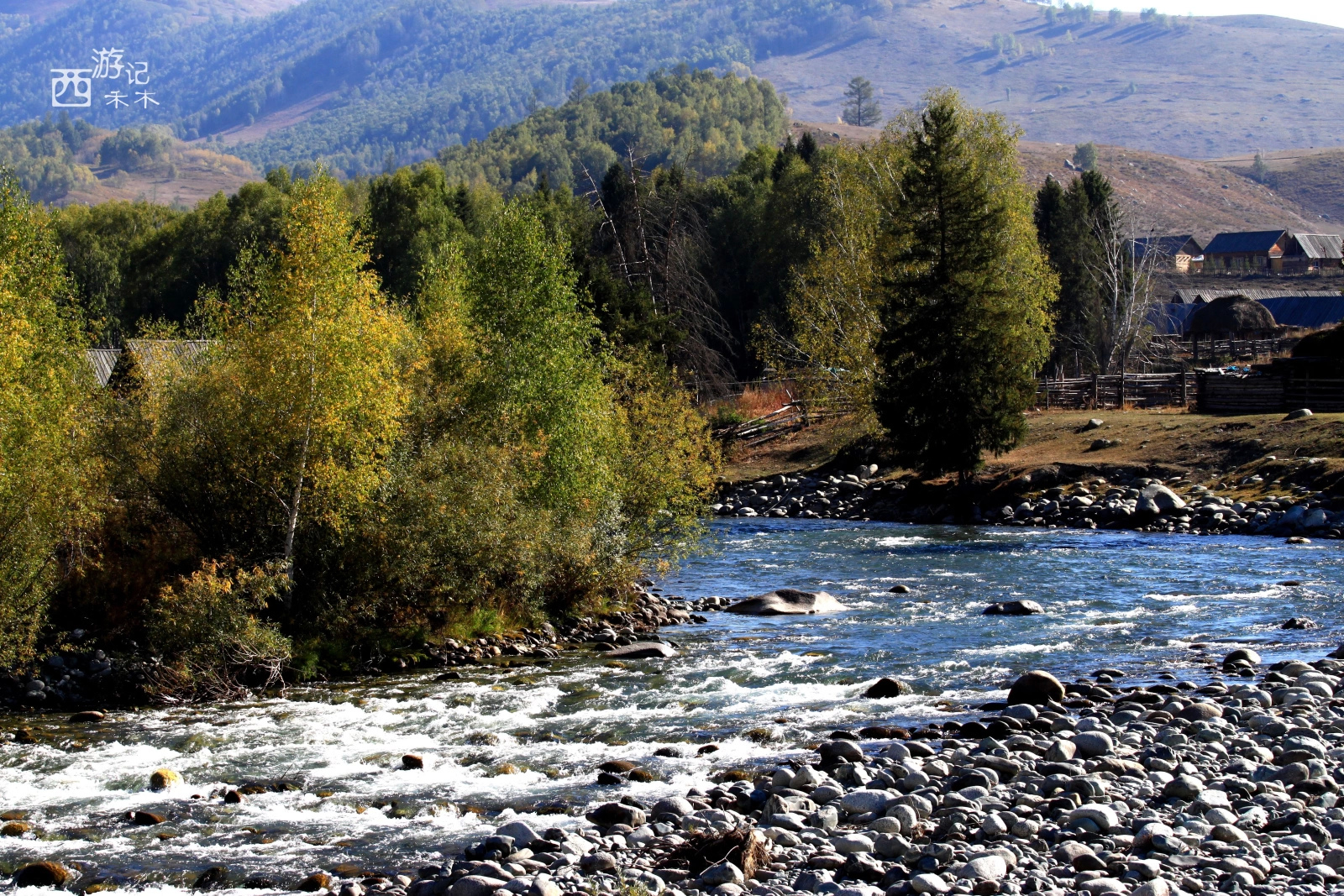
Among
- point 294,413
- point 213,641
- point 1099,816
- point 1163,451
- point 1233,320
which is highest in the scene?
point 294,413

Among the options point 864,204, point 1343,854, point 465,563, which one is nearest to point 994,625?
point 465,563

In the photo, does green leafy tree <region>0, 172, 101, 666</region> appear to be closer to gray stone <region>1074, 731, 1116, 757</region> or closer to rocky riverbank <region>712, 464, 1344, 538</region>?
gray stone <region>1074, 731, 1116, 757</region>

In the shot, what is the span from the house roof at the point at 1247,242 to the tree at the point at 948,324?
9369cm

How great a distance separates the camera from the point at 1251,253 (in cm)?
12825

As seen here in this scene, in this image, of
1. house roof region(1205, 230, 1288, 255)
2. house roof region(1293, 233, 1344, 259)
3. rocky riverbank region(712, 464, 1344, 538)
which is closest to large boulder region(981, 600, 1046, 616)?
rocky riverbank region(712, 464, 1344, 538)

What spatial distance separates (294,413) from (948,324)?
2753 cm

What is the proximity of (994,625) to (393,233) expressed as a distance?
224 feet

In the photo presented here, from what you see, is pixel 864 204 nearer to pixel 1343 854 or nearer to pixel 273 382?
pixel 273 382

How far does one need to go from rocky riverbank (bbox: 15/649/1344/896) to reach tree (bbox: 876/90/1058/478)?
27592 millimetres

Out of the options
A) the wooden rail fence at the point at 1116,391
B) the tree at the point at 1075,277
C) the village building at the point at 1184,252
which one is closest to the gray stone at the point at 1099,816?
the wooden rail fence at the point at 1116,391

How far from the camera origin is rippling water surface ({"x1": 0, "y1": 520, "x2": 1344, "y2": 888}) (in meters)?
13.6

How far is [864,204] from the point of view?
5434 centimetres

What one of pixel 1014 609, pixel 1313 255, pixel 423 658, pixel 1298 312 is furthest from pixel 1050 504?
pixel 1313 255

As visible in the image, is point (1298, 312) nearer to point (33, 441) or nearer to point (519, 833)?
point (33, 441)
